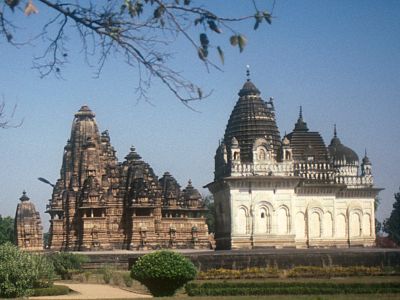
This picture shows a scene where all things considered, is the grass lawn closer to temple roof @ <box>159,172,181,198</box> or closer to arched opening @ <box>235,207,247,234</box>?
arched opening @ <box>235,207,247,234</box>

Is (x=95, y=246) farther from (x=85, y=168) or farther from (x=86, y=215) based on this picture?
(x=85, y=168)

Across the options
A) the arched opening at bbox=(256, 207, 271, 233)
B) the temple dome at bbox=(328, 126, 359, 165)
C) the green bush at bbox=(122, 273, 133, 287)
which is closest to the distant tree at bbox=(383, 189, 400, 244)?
the temple dome at bbox=(328, 126, 359, 165)

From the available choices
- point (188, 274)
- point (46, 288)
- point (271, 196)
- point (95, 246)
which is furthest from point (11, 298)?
point (271, 196)

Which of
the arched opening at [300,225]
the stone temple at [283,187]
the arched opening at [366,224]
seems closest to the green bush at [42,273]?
the stone temple at [283,187]

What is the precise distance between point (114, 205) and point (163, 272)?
82.1 feet

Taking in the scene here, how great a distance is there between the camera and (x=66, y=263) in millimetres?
35375

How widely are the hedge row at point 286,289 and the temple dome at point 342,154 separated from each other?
95.8 feet

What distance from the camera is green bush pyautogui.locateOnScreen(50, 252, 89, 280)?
35.1m

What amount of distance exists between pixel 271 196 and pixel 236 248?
13.5ft

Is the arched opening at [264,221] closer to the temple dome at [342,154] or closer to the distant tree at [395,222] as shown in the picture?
the temple dome at [342,154]

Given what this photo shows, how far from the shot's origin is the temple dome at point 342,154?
5422 cm

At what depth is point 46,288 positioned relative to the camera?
1105 inches

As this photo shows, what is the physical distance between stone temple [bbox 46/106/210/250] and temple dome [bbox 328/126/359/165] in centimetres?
1027

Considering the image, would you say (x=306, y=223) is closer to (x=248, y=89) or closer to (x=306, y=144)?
(x=306, y=144)
